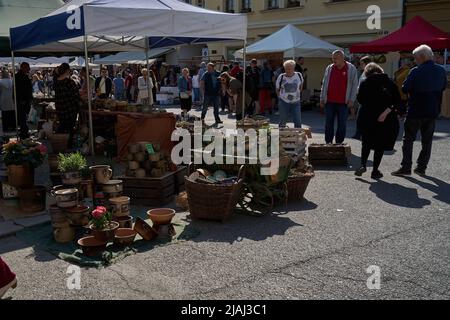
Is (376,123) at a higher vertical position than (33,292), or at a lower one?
higher

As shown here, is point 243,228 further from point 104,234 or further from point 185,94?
point 185,94

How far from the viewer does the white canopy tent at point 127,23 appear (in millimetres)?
6691

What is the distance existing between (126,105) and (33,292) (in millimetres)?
5901

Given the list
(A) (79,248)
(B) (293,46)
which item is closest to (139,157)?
(A) (79,248)

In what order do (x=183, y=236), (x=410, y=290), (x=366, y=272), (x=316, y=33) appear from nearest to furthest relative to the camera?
(x=410, y=290)
(x=366, y=272)
(x=183, y=236)
(x=316, y=33)

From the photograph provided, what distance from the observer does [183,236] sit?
490 cm

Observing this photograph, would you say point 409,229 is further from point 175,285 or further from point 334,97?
point 334,97

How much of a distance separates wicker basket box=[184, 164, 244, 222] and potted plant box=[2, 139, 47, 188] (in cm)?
197

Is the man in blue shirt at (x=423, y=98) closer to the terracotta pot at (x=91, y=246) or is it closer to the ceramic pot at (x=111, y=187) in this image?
the ceramic pot at (x=111, y=187)

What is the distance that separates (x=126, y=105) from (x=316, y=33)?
15196mm
